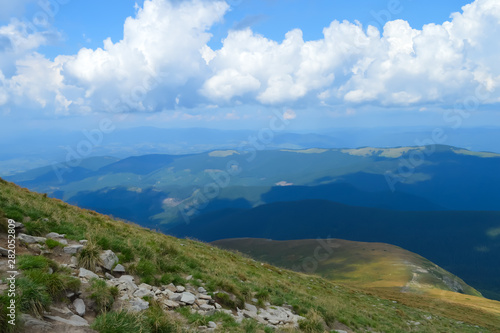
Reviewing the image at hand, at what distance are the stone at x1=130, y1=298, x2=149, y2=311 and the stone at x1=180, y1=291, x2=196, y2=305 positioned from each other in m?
1.87

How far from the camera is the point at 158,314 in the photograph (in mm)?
8500

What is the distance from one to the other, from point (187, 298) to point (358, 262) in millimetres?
112950

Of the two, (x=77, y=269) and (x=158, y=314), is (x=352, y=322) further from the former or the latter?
(x=77, y=269)

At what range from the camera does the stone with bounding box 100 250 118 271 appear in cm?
1115

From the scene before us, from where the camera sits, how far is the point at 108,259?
1146 cm

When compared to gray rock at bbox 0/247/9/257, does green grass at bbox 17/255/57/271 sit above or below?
below

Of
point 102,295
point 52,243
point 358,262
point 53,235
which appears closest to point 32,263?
point 102,295

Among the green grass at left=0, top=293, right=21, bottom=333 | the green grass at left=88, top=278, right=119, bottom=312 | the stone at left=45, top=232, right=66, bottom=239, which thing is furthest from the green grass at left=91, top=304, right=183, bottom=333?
the stone at left=45, top=232, right=66, bottom=239

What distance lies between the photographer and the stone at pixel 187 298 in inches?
426

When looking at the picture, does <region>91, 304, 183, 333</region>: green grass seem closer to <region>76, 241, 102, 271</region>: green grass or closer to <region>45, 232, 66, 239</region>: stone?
<region>76, 241, 102, 271</region>: green grass

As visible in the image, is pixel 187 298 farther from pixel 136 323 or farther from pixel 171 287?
pixel 136 323

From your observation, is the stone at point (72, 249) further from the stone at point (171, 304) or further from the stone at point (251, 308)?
the stone at point (251, 308)

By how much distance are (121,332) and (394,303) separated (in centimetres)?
3157

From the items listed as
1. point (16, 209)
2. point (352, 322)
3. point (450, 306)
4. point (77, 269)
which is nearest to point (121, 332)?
point (77, 269)
